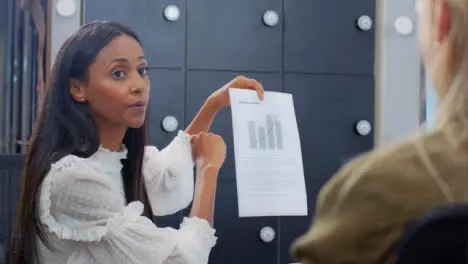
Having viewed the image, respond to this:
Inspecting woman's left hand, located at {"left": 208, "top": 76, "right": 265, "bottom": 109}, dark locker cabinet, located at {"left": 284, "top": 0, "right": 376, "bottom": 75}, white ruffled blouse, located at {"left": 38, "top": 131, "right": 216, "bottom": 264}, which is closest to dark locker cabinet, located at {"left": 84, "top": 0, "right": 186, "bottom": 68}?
dark locker cabinet, located at {"left": 284, "top": 0, "right": 376, "bottom": 75}

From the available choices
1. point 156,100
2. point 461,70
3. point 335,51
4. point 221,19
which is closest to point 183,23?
point 221,19

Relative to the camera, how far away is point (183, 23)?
232 cm

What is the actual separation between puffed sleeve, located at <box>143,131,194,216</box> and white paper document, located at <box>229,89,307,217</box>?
6.3 inches

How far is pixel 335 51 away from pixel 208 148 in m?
1.01

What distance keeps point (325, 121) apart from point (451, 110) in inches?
69.2

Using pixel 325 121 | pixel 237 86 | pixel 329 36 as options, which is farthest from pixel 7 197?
pixel 329 36

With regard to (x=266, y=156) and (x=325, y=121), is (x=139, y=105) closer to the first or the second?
(x=266, y=156)

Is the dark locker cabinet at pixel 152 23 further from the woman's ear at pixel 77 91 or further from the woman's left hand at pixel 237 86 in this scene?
the woman's ear at pixel 77 91

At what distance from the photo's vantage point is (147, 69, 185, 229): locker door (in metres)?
2.29

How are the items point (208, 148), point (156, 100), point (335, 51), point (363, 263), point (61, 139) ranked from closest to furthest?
point (363, 263) < point (61, 139) < point (208, 148) < point (156, 100) < point (335, 51)

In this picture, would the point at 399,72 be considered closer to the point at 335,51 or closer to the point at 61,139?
the point at 335,51

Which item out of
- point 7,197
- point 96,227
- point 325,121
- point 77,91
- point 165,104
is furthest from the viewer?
point 325,121

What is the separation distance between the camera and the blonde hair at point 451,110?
661 mm

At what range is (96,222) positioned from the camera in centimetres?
131
